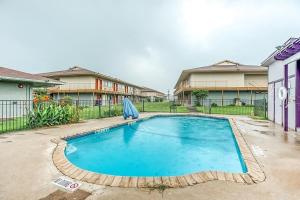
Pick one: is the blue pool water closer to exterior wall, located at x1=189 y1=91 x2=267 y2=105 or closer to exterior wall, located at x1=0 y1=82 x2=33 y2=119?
exterior wall, located at x1=0 y1=82 x2=33 y2=119

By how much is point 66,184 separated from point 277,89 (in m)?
11.3

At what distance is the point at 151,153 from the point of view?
22.7 ft

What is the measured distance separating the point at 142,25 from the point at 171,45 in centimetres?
624

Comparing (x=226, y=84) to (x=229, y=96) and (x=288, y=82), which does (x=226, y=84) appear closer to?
(x=229, y=96)

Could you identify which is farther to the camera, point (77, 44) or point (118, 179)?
point (77, 44)

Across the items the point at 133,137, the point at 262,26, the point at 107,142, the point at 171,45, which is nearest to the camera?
the point at 107,142

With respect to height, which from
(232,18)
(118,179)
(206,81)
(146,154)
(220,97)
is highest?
(232,18)

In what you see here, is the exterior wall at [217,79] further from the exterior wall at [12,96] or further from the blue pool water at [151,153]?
the exterior wall at [12,96]

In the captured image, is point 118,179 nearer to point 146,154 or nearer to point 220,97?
point 146,154

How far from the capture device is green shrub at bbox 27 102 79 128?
9.17m

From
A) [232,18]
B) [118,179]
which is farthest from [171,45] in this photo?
[118,179]

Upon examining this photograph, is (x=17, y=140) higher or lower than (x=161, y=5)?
lower

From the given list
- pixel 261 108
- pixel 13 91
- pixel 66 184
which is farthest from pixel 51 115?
pixel 261 108

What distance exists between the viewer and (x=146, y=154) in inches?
270
